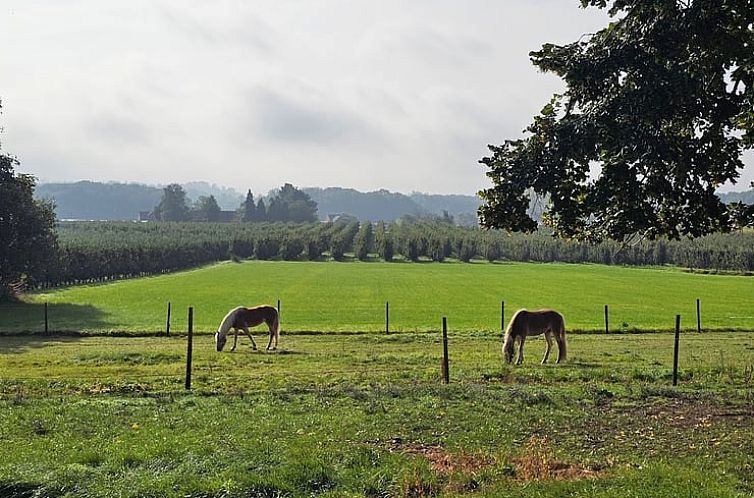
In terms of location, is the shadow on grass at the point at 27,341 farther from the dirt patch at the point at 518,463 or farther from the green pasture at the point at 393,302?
the dirt patch at the point at 518,463

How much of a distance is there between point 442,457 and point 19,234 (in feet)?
140

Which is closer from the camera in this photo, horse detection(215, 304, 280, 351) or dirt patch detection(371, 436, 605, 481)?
dirt patch detection(371, 436, 605, 481)

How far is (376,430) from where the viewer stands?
1038 centimetres

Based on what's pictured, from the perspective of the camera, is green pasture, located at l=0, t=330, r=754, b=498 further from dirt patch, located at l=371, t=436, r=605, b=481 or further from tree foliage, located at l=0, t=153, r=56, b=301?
tree foliage, located at l=0, t=153, r=56, b=301

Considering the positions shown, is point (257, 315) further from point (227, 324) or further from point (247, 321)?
point (227, 324)

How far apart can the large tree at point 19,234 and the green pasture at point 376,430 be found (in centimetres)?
2850

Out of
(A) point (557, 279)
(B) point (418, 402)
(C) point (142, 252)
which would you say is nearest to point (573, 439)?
(B) point (418, 402)

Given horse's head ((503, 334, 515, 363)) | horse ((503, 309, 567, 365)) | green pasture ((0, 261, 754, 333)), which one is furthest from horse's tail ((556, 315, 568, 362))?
green pasture ((0, 261, 754, 333))

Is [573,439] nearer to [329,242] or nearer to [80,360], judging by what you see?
[80,360]

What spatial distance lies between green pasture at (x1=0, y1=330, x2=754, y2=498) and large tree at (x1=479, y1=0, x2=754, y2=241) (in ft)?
11.0

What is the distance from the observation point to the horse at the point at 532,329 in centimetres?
1984

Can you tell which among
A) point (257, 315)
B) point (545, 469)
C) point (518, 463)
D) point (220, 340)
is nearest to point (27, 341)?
point (220, 340)

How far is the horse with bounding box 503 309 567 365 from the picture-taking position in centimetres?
1984

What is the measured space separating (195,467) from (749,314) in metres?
38.2
